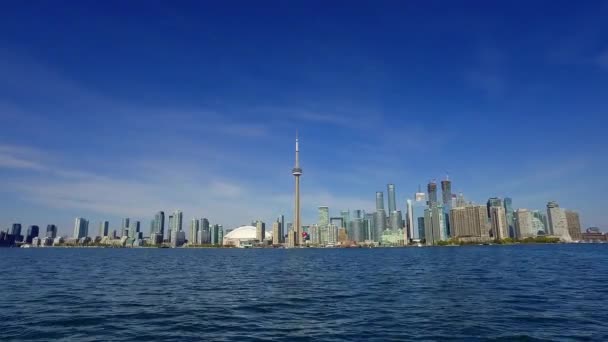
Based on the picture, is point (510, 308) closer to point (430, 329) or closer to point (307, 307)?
point (430, 329)

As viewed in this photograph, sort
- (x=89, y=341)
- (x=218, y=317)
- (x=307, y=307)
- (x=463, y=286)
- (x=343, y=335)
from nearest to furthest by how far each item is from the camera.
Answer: (x=89, y=341) < (x=343, y=335) < (x=218, y=317) < (x=307, y=307) < (x=463, y=286)

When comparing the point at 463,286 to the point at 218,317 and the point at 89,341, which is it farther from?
the point at 89,341

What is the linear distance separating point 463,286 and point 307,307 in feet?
79.3

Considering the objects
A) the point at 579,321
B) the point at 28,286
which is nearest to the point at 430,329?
the point at 579,321

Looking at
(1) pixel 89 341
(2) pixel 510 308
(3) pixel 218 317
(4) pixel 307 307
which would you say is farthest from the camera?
(4) pixel 307 307

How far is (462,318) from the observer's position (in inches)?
1181

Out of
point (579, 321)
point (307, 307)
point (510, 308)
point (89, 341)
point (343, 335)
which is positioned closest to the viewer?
point (89, 341)

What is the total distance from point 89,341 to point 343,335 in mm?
16197

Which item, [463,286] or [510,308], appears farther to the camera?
[463,286]

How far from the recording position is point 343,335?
1017 inches

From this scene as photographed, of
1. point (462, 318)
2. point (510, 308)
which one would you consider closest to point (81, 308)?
point (462, 318)

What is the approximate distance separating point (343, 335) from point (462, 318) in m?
10.5

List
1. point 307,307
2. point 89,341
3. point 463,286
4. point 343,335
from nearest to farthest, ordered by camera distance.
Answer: point 89,341
point 343,335
point 307,307
point 463,286

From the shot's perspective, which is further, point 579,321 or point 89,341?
point 579,321
